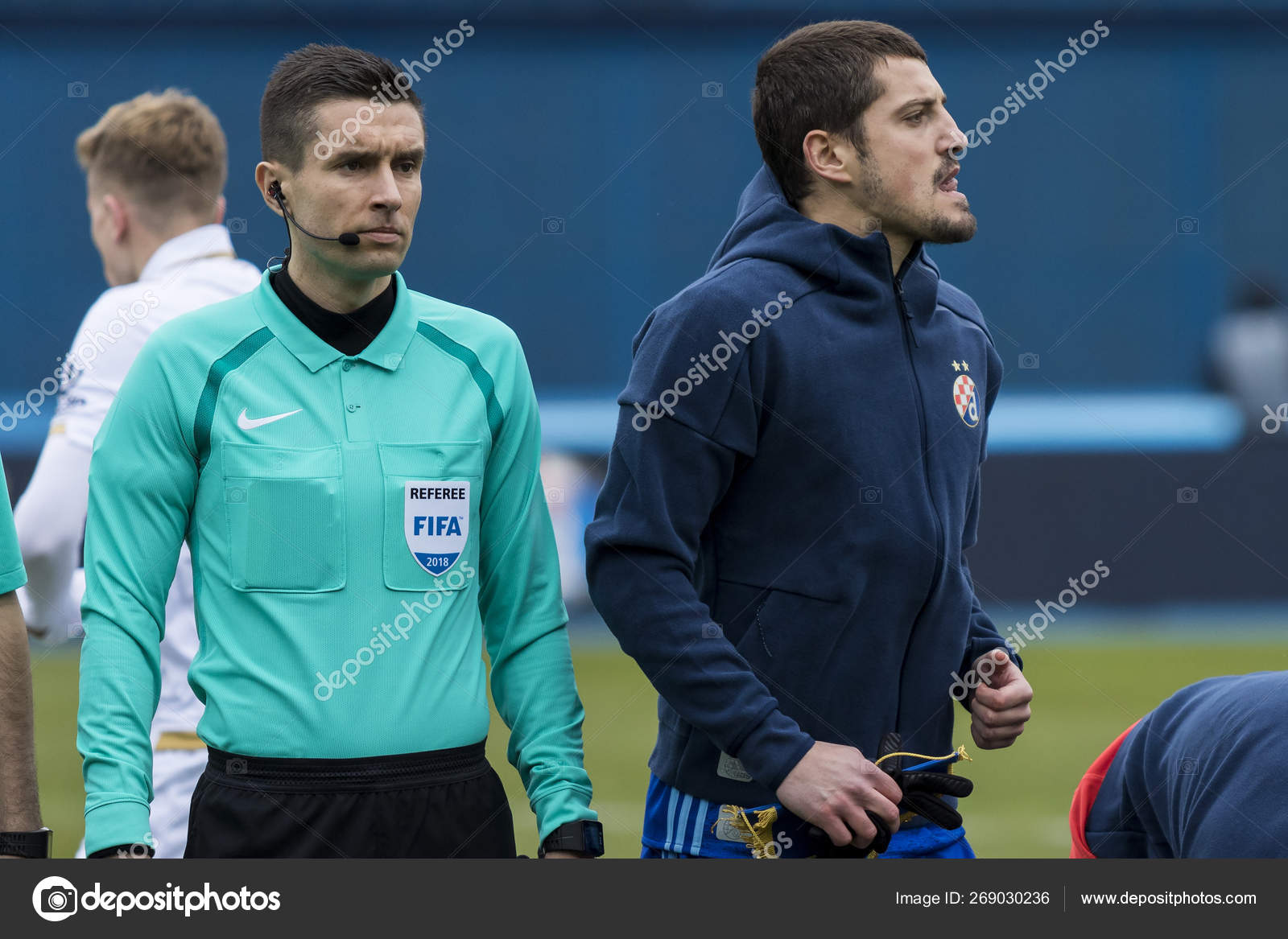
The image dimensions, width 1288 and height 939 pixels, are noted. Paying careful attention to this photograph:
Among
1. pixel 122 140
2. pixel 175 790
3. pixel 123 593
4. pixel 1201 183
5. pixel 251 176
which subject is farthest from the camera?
pixel 1201 183

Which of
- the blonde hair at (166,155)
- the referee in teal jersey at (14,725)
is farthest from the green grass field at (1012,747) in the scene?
the referee in teal jersey at (14,725)

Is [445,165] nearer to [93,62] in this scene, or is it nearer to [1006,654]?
[93,62]

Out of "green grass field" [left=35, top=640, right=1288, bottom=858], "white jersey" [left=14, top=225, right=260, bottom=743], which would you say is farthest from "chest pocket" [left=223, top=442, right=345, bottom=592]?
"green grass field" [left=35, top=640, right=1288, bottom=858]

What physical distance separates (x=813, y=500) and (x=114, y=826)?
1107 millimetres

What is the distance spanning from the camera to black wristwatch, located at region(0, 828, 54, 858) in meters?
2.28

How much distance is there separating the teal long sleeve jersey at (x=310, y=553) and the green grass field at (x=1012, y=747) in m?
3.46

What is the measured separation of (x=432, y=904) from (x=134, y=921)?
15.4 inches

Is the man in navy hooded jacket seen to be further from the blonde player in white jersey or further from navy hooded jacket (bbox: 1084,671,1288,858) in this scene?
the blonde player in white jersey

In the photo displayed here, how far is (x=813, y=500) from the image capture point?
2.50 m

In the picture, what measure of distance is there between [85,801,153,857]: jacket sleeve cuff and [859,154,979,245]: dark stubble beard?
1.45m

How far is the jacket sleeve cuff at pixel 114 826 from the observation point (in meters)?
2.22

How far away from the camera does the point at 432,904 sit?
2.18 metres

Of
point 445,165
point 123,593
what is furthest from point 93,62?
point 123,593

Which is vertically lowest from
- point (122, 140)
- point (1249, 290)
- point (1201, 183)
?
point (122, 140)
